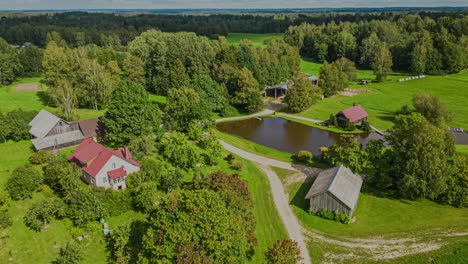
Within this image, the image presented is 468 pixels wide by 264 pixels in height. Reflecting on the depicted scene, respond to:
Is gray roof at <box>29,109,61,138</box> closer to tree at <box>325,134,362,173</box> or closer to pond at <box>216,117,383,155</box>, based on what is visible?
pond at <box>216,117,383,155</box>

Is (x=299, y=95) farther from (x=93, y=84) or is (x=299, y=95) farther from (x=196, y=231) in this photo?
(x=196, y=231)

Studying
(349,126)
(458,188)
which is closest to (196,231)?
(458,188)

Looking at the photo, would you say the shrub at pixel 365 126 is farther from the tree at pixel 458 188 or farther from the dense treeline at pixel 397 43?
the dense treeline at pixel 397 43

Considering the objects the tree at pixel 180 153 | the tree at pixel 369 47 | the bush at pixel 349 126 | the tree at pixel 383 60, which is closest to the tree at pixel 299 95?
the bush at pixel 349 126

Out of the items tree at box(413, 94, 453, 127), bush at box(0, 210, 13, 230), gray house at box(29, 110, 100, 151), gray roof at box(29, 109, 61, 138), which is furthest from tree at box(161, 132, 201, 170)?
tree at box(413, 94, 453, 127)

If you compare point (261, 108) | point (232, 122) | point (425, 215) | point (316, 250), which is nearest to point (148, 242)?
point (316, 250)

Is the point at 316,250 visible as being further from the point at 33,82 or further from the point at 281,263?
the point at 33,82
